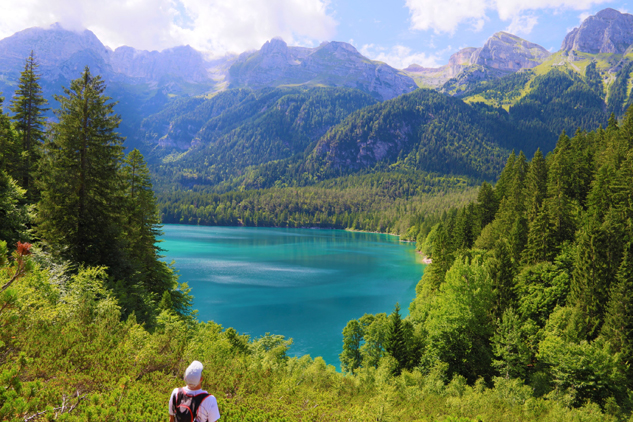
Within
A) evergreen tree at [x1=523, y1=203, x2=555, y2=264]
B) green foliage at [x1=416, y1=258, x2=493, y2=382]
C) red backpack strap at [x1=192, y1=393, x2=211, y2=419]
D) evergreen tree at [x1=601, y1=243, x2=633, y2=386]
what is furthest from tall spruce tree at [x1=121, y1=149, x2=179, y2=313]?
evergreen tree at [x1=523, y1=203, x2=555, y2=264]

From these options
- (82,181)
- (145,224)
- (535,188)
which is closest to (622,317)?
(535,188)

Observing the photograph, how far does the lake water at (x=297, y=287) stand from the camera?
152ft

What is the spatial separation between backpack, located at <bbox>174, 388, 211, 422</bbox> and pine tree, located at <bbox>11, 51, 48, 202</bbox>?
30.6 metres

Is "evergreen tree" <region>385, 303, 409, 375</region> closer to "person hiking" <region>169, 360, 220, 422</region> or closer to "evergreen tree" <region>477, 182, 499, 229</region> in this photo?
"person hiking" <region>169, 360, 220, 422</region>

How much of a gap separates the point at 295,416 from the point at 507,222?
50.5 meters

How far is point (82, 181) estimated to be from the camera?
68.5ft

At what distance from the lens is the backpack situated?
523 centimetres

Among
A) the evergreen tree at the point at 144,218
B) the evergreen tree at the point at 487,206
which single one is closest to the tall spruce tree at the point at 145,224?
Answer: the evergreen tree at the point at 144,218

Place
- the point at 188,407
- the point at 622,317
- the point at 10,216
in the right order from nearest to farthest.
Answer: the point at 188,407, the point at 10,216, the point at 622,317

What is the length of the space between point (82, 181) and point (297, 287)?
52.1 metres

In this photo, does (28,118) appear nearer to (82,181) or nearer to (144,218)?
(144,218)

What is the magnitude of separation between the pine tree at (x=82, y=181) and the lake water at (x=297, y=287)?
742cm

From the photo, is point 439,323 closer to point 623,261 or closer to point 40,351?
point 623,261

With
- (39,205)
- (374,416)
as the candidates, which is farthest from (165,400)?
(39,205)
